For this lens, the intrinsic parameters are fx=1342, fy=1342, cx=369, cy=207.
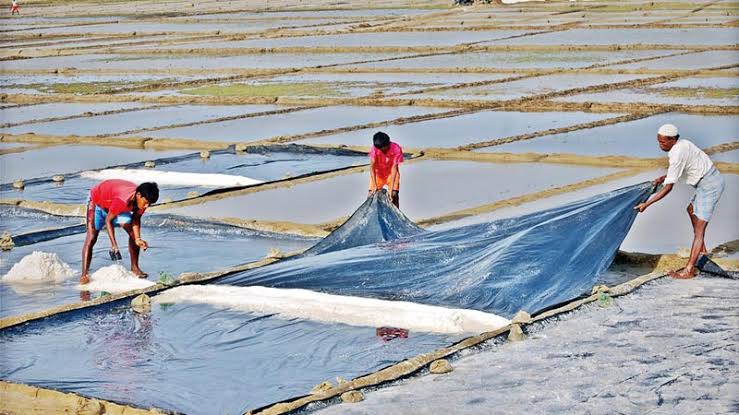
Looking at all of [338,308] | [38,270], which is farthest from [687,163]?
[38,270]

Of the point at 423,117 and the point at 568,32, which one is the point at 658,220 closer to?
the point at 423,117

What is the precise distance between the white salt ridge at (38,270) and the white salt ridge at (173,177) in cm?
218

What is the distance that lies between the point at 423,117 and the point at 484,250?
528 centimetres

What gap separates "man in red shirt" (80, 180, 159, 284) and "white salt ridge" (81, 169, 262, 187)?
227cm

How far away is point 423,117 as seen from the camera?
421 inches

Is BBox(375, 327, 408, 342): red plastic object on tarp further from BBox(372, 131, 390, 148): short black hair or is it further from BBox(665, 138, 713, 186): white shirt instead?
BBox(372, 131, 390, 148): short black hair

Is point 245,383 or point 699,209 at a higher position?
point 699,209

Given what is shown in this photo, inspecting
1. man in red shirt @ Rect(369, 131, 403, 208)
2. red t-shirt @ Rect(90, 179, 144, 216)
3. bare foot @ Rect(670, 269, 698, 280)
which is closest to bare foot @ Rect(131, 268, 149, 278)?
red t-shirt @ Rect(90, 179, 144, 216)

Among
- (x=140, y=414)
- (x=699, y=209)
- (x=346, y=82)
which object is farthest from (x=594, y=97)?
(x=140, y=414)

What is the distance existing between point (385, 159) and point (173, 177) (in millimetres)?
2371

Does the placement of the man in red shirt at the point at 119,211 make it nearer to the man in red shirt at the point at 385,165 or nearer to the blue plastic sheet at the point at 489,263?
the blue plastic sheet at the point at 489,263

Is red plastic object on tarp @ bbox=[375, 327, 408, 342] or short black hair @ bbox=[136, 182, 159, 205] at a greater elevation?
short black hair @ bbox=[136, 182, 159, 205]

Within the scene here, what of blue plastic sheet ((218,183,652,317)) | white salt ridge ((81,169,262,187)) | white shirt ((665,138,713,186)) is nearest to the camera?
blue plastic sheet ((218,183,652,317))

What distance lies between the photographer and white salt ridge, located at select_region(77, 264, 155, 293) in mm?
5738
